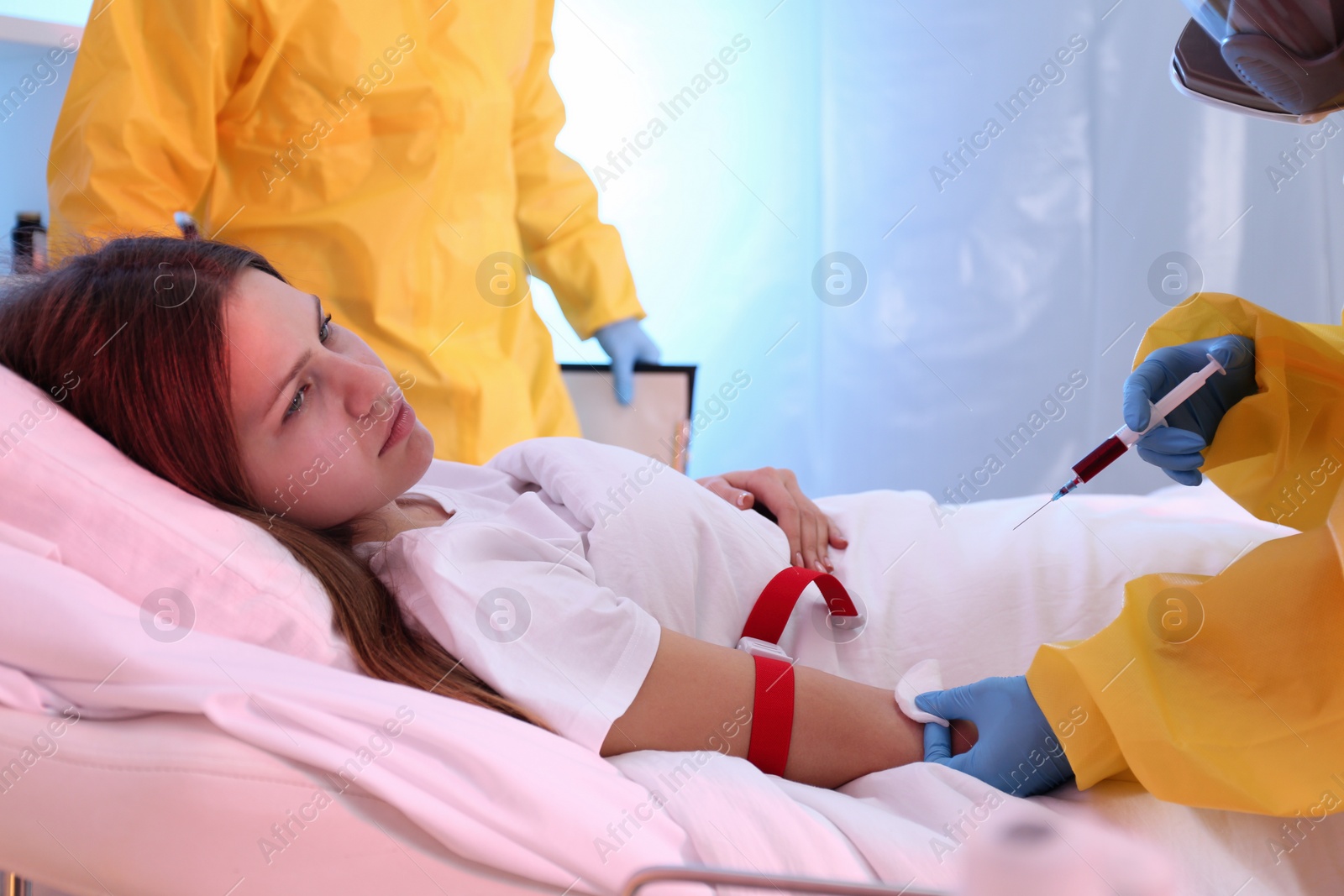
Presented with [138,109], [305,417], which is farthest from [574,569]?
[138,109]

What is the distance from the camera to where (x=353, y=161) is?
57.0 inches

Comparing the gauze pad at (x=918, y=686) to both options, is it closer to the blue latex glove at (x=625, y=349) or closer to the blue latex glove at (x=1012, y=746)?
the blue latex glove at (x=1012, y=746)

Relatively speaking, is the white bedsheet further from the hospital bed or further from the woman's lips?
the woman's lips

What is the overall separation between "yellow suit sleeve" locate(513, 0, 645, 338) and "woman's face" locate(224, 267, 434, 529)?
0.88m

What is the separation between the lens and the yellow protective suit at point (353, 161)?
4.31 ft

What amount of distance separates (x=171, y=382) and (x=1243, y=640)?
0.81 m

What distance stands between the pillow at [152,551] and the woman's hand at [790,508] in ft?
1.54

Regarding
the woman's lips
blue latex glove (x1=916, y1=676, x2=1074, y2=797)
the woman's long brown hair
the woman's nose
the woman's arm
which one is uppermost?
blue latex glove (x1=916, y1=676, x2=1074, y2=797)

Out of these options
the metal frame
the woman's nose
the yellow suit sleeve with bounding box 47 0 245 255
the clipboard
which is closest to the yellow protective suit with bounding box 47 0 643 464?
the yellow suit sleeve with bounding box 47 0 245 255

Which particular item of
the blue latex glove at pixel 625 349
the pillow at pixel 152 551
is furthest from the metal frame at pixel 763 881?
the blue latex glove at pixel 625 349

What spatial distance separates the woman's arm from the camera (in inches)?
26.3

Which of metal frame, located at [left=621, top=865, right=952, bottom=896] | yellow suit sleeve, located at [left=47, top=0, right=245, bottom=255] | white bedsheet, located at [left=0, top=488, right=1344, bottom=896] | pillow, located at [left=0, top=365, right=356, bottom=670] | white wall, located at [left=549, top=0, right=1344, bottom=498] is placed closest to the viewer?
metal frame, located at [left=621, top=865, right=952, bottom=896]

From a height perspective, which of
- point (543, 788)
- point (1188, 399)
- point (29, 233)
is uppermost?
point (1188, 399)

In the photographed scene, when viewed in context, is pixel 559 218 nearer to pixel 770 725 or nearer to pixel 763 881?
pixel 770 725
